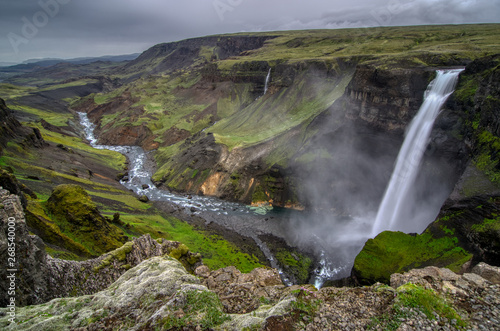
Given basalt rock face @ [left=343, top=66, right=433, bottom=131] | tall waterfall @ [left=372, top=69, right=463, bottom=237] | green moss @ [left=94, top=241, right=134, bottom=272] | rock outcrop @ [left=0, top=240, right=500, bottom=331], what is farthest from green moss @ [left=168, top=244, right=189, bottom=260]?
basalt rock face @ [left=343, top=66, right=433, bottom=131]

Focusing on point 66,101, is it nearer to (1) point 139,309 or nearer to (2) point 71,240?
(2) point 71,240

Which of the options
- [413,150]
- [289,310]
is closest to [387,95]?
[413,150]

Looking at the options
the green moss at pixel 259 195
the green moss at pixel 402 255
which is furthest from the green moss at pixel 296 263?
the green moss at pixel 259 195

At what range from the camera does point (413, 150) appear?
43312 mm

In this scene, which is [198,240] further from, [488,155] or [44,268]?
[488,155]

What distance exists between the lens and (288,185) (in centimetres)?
5716

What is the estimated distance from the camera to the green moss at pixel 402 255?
24414 mm

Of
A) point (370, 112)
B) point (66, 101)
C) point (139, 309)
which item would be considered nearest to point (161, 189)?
point (370, 112)

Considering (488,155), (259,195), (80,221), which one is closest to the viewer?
(80,221)

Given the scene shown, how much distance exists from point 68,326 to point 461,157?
150 ft

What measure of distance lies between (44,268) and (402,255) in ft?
100

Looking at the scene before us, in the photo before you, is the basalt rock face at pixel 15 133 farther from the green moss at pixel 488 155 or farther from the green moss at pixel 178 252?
the green moss at pixel 488 155

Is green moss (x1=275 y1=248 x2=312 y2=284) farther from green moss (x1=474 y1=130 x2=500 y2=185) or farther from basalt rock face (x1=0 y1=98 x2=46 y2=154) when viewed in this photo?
basalt rock face (x1=0 y1=98 x2=46 y2=154)

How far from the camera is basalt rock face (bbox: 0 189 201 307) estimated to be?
13.3m
